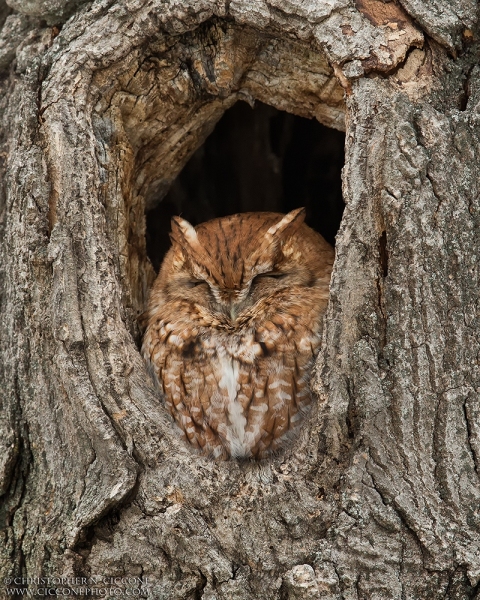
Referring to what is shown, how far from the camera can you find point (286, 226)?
2.82 metres

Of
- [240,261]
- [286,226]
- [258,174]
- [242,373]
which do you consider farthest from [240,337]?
[258,174]

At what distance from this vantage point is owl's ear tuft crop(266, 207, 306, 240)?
2766 mm

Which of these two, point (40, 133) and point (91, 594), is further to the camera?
point (40, 133)

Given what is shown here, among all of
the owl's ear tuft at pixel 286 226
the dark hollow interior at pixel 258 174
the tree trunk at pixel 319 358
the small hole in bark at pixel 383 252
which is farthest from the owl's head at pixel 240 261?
the dark hollow interior at pixel 258 174

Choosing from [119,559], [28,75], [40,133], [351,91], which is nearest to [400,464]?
[119,559]

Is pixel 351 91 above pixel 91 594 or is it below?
above

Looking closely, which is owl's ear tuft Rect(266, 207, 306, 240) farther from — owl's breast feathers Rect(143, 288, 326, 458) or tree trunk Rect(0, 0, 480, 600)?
tree trunk Rect(0, 0, 480, 600)

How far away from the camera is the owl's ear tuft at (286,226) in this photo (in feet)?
9.07

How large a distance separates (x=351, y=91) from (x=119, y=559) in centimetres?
168

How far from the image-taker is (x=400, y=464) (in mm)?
2180

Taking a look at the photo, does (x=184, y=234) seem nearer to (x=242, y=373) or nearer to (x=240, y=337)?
(x=240, y=337)

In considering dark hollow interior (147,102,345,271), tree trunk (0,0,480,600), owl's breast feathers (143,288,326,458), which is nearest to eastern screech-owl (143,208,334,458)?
owl's breast feathers (143,288,326,458)

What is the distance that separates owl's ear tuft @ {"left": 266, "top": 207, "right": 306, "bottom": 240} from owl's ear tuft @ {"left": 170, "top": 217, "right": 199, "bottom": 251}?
301 millimetres

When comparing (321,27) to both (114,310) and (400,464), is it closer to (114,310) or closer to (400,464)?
(114,310)
